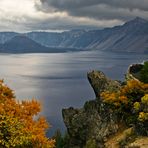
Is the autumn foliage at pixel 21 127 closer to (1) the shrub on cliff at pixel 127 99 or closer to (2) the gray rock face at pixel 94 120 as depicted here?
(2) the gray rock face at pixel 94 120

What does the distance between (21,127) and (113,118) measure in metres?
20.9

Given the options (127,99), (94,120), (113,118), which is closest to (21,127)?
(113,118)

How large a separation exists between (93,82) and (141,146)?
68.3ft

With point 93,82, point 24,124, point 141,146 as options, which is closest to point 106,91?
point 93,82

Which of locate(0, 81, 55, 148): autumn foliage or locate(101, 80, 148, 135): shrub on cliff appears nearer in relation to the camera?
locate(0, 81, 55, 148): autumn foliage

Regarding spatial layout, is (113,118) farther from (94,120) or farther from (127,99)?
(127,99)

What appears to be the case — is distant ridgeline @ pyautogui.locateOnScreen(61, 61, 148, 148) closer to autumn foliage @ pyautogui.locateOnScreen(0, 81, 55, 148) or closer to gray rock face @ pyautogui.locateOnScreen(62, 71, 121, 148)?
gray rock face @ pyautogui.locateOnScreen(62, 71, 121, 148)

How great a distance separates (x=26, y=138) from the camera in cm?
2736

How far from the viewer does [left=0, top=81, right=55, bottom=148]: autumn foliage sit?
26.8 metres

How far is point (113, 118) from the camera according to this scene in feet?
152

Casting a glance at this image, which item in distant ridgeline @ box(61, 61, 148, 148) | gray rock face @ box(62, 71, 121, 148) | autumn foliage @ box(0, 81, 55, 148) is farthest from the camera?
gray rock face @ box(62, 71, 121, 148)

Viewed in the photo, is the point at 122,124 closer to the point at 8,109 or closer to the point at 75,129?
the point at 75,129

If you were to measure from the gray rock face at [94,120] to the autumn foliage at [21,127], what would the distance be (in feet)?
53.0

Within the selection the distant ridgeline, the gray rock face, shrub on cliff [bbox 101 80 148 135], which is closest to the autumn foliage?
the distant ridgeline
